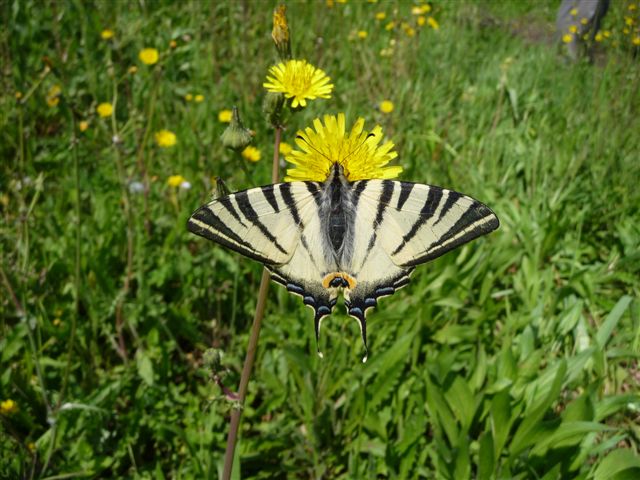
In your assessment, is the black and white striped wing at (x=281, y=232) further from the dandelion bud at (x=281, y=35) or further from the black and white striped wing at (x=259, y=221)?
the dandelion bud at (x=281, y=35)

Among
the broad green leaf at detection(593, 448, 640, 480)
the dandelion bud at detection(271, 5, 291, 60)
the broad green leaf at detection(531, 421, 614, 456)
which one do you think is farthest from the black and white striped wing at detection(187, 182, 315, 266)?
the broad green leaf at detection(593, 448, 640, 480)

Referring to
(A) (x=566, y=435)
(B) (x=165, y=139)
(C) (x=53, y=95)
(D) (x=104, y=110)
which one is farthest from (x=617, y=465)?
(C) (x=53, y=95)

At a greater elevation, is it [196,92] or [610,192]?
[196,92]

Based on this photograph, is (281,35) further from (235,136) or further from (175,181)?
(175,181)

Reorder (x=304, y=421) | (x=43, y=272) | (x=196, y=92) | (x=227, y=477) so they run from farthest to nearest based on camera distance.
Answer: (x=196, y=92), (x=43, y=272), (x=304, y=421), (x=227, y=477)

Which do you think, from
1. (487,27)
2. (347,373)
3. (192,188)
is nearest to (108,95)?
(192,188)

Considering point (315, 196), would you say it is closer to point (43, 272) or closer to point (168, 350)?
point (168, 350)

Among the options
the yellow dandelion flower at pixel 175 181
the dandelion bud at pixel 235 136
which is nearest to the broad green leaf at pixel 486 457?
the dandelion bud at pixel 235 136
